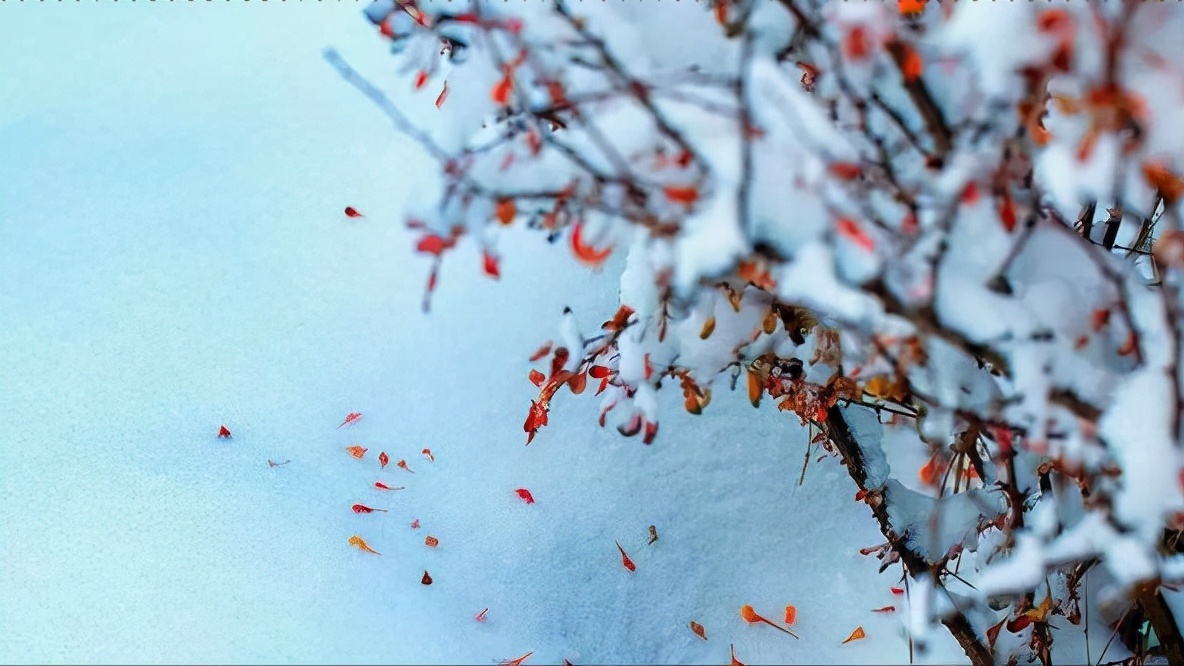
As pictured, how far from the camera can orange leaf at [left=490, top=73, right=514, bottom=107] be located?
76cm

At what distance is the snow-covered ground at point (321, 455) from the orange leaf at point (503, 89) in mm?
1029

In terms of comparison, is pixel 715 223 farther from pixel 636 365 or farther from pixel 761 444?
pixel 761 444

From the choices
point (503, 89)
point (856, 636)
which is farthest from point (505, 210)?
point (856, 636)

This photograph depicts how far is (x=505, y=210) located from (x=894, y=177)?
290mm

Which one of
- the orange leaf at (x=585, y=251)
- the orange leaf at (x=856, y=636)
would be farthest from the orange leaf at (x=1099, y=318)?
the orange leaf at (x=856, y=636)

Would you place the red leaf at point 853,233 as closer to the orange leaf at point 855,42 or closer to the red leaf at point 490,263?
the orange leaf at point 855,42

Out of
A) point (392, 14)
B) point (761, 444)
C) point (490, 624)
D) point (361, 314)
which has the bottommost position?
point (490, 624)

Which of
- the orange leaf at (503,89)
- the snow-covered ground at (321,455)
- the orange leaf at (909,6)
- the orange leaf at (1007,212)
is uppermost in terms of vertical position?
the orange leaf at (909,6)

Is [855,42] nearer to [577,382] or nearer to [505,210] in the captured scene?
[505,210]

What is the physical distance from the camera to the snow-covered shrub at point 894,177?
2.26 feet

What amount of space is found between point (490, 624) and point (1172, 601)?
0.93 m

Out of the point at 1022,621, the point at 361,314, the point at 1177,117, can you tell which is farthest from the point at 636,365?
the point at 361,314

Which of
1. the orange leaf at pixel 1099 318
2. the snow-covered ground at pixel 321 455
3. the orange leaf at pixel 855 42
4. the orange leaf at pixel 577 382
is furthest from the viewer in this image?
the snow-covered ground at pixel 321 455

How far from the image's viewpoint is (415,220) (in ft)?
2.35
